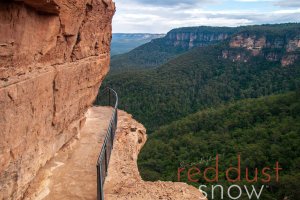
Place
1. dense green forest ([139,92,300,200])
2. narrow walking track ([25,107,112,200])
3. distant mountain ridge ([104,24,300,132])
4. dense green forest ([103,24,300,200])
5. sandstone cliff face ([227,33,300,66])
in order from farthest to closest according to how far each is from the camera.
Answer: sandstone cliff face ([227,33,300,66])
distant mountain ridge ([104,24,300,132])
dense green forest ([103,24,300,200])
dense green forest ([139,92,300,200])
narrow walking track ([25,107,112,200])

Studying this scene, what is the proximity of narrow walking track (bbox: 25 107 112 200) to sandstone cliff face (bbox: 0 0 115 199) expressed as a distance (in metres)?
0.36

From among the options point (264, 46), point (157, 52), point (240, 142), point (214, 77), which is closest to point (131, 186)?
point (240, 142)

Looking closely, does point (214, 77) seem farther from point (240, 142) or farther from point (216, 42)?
Answer: point (216, 42)

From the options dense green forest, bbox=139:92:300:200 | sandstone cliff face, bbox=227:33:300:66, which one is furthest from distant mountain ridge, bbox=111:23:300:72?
dense green forest, bbox=139:92:300:200

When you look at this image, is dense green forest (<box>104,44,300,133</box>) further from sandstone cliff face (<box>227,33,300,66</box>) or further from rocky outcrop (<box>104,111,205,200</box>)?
rocky outcrop (<box>104,111,205,200</box>)

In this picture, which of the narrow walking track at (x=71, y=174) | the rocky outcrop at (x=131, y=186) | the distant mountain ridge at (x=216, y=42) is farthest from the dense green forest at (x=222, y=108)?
the narrow walking track at (x=71, y=174)

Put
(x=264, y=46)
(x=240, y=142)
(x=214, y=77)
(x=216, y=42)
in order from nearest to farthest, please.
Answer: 1. (x=240, y=142)
2. (x=214, y=77)
3. (x=264, y=46)
4. (x=216, y=42)

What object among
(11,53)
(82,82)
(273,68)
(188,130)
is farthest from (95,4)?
(273,68)

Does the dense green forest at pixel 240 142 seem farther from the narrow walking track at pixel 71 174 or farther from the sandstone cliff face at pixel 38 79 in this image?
the sandstone cliff face at pixel 38 79

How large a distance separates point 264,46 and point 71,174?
4256 inches

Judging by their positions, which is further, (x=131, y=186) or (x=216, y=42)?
(x=216, y=42)

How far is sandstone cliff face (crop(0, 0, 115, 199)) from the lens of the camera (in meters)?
4.45

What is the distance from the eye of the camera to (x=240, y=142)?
152ft

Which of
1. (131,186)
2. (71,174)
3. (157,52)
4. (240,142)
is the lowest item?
(240,142)
